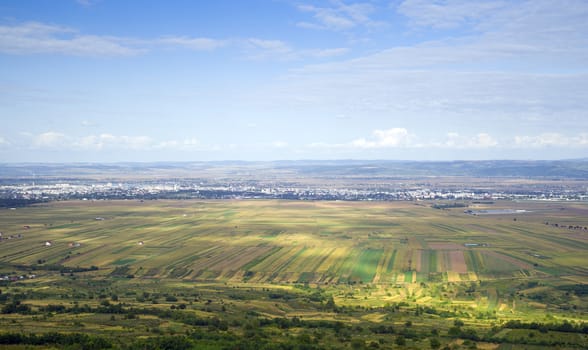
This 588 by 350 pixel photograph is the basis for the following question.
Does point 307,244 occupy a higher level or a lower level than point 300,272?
higher

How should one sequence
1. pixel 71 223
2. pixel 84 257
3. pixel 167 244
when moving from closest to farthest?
pixel 84 257 < pixel 167 244 < pixel 71 223

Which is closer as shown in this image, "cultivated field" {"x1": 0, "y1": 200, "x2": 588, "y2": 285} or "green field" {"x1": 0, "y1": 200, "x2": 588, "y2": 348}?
"green field" {"x1": 0, "y1": 200, "x2": 588, "y2": 348}

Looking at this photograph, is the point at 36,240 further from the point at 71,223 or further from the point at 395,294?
the point at 395,294

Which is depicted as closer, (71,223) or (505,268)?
(505,268)

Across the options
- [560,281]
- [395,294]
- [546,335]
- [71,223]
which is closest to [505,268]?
[560,281]

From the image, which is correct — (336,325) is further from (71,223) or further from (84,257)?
(71,223)

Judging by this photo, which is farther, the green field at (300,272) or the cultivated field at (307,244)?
the cultivated field at (307,244)

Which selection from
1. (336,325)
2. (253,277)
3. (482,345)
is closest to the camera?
(482,345)

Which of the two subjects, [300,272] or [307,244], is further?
[307,244]
